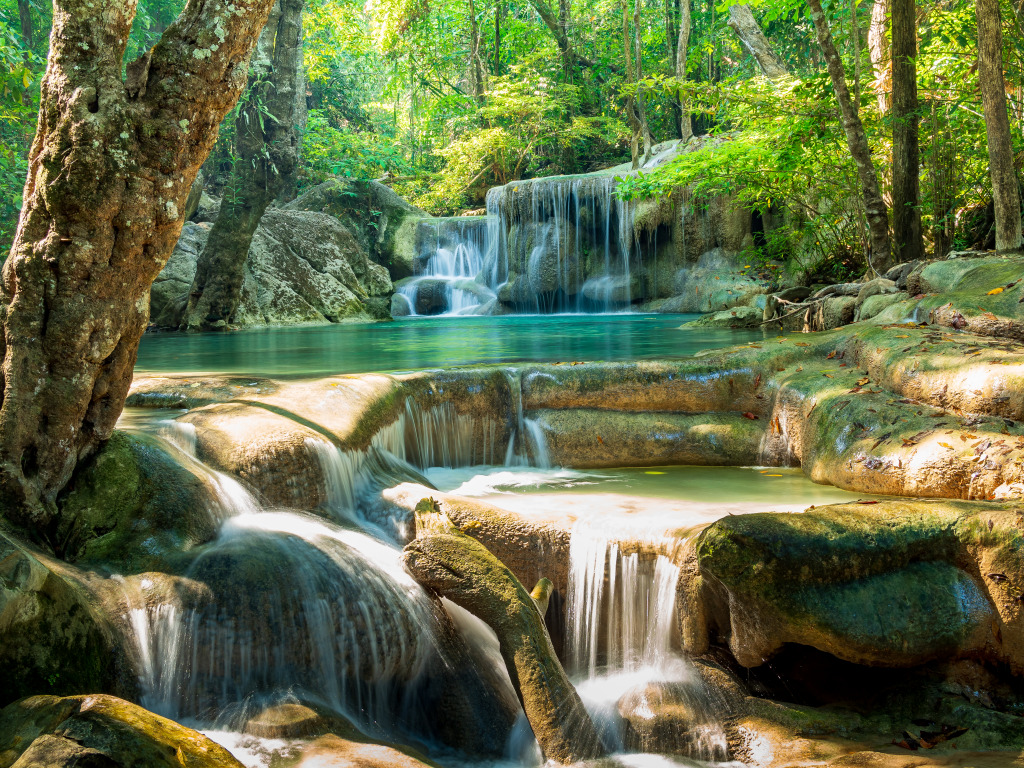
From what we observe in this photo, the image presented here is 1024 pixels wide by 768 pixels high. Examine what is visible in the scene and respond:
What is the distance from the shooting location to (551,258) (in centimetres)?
1875

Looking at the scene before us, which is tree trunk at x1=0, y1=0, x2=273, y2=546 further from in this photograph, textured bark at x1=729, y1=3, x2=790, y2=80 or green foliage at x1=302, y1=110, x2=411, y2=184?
green foliage at x1=302, y1=110, x2=411, y2=184

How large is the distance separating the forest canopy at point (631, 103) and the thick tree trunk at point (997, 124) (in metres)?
1.60

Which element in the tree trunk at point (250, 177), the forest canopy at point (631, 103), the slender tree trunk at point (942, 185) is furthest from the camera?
the tree trunk at point (250, 177)

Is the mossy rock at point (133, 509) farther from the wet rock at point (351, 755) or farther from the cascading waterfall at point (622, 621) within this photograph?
the cascading waterfall at point (622, 621)

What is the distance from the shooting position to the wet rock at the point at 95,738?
185cm

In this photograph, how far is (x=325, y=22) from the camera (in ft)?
65.1

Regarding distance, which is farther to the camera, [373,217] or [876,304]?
[373,217]

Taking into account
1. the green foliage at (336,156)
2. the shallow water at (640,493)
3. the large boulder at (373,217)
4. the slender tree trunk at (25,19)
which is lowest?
the shallow water at (640,493)

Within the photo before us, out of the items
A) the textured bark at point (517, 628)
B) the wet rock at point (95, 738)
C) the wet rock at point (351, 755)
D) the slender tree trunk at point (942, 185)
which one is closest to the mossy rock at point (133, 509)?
the textured bark at point (517, 628)

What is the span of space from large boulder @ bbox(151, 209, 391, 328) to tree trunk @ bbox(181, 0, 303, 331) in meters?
0.52

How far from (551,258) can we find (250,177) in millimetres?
7155

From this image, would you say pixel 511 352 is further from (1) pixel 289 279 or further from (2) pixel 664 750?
(1) pixel 289 279

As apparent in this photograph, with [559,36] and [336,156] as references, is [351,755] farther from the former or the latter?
[559,36]

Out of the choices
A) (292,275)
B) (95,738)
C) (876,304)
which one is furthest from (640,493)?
(292,275)
